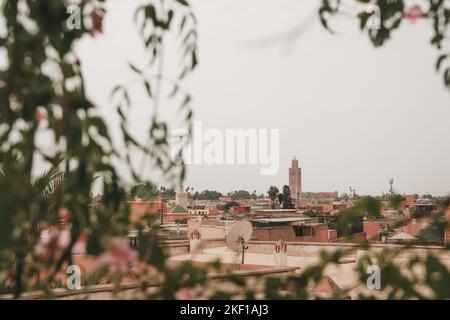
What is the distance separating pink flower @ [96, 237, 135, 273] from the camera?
0.60 m

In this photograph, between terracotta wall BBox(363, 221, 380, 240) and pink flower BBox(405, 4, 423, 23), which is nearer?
terracotta wall BBox(363, 221, 380, 240)

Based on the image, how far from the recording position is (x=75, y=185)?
524 millimetres

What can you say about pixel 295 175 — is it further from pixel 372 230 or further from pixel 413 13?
pixel 372 230

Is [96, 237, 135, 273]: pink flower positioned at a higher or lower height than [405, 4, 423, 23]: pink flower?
lower

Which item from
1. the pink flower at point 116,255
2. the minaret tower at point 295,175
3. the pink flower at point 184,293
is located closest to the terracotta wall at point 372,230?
the pink flower at point 184,293

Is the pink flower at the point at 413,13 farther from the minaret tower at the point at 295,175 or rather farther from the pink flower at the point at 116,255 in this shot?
the minaret tower at the point at 295,175

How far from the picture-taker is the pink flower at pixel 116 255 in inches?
23.7

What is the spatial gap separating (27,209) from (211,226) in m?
18.5

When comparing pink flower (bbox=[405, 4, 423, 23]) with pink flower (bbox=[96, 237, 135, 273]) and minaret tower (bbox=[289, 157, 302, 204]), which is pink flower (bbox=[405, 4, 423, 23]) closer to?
pink flower (bbox=[96, 237, 135, 273])

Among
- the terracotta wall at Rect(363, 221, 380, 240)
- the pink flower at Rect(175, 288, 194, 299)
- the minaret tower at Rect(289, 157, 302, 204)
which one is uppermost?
the minaret tower at Rect(289, 157, 302, 204)

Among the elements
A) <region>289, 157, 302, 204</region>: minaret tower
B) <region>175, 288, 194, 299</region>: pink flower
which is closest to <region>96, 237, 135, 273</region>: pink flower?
<region>175, 288, 194, 299</region>: pink flower

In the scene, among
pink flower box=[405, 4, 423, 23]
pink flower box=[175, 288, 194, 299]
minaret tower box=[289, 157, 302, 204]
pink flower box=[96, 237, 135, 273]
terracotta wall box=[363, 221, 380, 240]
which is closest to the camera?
pink flower box=[96, 237, 135, 273]

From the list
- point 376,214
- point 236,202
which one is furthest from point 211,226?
point 236,202
